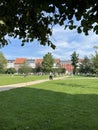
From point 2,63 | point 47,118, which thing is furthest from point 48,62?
point 47,118

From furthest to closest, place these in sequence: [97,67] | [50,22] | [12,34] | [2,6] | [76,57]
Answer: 1. [76,57]
2. [97,67]
3. [12,34]
4. [50,22]
5. [2,6]

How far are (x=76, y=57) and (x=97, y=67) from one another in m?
92.6

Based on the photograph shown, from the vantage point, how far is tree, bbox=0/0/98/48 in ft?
22.2

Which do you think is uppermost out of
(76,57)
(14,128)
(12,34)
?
(76,57)

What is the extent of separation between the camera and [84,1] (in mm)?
6676

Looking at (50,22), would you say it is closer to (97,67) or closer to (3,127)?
(3,127)

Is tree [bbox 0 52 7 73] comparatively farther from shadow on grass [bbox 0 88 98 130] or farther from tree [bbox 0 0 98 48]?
tree [bbox 0 0 98 48]

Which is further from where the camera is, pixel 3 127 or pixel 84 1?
pixel 3 127

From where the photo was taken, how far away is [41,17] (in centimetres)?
809

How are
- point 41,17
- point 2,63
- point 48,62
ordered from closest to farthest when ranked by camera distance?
1. point 41,17
2. point 48,62
3. point 2,63

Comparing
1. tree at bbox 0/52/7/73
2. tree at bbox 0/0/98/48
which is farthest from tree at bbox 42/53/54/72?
tree at bbox 0/0/98/48

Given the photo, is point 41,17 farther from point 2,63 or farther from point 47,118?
point 2,63

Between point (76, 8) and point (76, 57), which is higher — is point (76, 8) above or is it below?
below

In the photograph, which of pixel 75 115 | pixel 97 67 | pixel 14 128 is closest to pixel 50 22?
pixel 14 128
